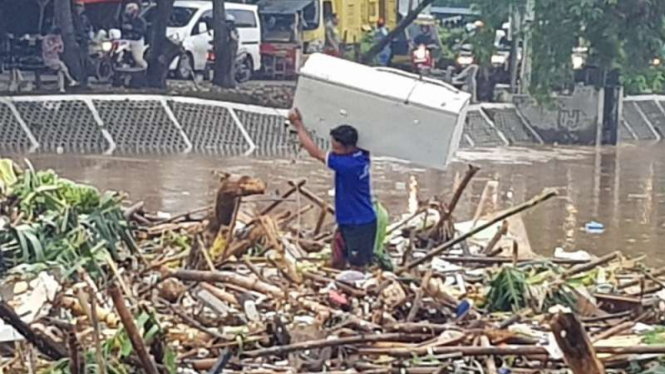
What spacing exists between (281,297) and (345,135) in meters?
1.82

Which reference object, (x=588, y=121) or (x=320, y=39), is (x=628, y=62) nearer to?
(x=588, y=121)

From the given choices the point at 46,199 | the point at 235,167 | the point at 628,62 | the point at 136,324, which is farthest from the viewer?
the point at 628,62

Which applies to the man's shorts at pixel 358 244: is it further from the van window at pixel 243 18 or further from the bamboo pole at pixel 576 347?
the van window at pixel 243 18

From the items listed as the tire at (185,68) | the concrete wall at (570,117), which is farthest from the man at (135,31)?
the concrete wall at (570,117)

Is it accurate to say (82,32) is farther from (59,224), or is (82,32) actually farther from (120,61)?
(59,224)

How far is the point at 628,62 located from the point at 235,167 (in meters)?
10.6

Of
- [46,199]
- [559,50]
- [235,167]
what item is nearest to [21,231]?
[46,199]

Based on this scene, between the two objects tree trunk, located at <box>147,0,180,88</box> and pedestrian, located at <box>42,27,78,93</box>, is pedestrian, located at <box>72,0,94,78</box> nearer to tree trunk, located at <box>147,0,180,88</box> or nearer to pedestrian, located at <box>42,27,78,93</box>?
pedestrian, located at <box>42,27,78,93</box>

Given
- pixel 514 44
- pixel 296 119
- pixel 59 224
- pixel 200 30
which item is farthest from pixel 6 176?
pixel 514 44

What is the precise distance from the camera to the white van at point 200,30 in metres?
31.4

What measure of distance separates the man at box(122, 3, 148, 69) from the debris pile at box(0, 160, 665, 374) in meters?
19.7

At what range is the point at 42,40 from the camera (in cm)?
2955

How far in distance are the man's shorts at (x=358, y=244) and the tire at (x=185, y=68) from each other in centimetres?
2235

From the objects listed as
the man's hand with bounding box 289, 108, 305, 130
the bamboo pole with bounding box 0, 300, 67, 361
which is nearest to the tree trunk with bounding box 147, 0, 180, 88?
the man's hand with bounding box 289, 108, 305, 130
